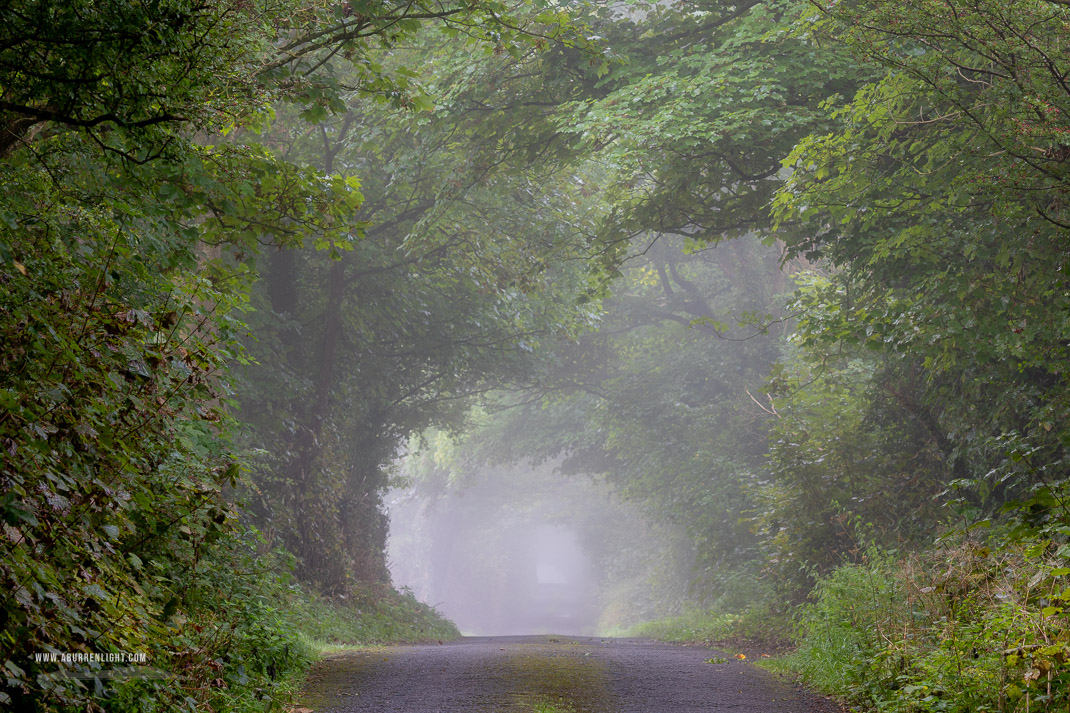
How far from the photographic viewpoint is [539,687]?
21.0ft

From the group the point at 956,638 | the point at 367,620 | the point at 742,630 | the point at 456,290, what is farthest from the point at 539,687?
the point at 456,290

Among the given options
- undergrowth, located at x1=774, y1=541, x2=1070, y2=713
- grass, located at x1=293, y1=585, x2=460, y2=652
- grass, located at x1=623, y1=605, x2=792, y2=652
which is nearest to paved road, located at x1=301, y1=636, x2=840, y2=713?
undergrowth, located at x1=774, y1=541, x2=1070, y2=713

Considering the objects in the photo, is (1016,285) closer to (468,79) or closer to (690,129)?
(690,129)

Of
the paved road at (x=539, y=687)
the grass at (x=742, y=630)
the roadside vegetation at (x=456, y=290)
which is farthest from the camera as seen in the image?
the grass at (x=742, y=630)

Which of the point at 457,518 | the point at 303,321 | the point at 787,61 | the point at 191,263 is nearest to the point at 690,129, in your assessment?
the point at 787,61

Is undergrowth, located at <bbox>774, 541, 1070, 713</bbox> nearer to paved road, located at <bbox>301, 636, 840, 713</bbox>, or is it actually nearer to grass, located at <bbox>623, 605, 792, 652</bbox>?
paved road, located at <bbox>301, 636, 840, 713</bbox>

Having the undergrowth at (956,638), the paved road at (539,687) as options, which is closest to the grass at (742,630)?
the paved road at (539,687)

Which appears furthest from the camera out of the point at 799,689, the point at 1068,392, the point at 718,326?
the point at 718,326

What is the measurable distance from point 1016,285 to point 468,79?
25.1 ft

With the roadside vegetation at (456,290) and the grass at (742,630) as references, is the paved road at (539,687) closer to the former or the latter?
the roadside vegetation at (456,290)

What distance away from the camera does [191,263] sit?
6207mm

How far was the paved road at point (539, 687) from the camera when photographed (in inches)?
220

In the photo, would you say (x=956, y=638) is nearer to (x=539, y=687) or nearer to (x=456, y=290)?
(x=539, y=687)

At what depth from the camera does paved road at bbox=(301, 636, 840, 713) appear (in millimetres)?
5582
